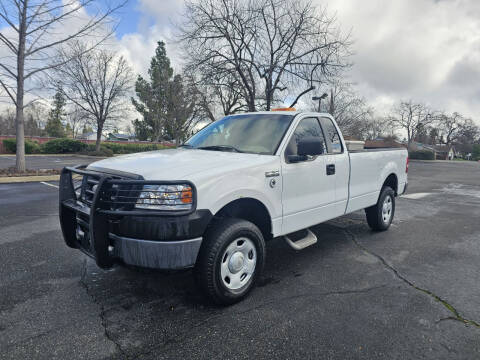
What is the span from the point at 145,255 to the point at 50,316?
110cm

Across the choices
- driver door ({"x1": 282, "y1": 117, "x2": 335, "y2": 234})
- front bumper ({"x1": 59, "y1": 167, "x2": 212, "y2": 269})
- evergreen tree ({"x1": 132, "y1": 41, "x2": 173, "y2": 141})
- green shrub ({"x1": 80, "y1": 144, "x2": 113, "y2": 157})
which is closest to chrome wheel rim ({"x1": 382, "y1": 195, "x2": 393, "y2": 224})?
driver door ({"x1": 282, "y1": 117, "x2": 335, "y2": 234})

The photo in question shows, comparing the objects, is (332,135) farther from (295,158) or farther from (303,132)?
(295,158)

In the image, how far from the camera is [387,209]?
5645 millimetres

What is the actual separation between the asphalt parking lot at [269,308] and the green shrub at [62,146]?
2939 centimetres

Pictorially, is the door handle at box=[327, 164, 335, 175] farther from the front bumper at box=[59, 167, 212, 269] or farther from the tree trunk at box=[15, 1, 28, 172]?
the tree trunk at box=[15, 1, 28, 172]

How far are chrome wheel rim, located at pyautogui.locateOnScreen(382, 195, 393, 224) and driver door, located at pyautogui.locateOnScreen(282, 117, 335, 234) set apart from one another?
183 centimetres

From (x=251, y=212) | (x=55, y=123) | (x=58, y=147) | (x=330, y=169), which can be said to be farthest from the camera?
(x=55, y=123)

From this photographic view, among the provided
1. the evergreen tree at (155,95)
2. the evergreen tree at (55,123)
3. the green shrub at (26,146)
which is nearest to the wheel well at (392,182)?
the green shrub at (26,146)

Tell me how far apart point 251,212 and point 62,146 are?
107 ft

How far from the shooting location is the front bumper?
8.31 ft

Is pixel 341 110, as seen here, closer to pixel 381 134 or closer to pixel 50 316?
pixel 50 316

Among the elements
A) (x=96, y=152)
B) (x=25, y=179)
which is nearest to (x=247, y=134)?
(x=25, y=179)

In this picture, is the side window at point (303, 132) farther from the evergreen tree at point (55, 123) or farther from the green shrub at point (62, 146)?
the evergreen tree at point (55, 123)

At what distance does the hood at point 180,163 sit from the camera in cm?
272
